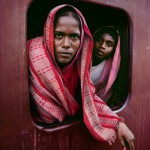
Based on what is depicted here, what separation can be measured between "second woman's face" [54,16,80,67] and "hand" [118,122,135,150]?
537mm

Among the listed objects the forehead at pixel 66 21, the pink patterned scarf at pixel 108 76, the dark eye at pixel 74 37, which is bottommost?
the pink patterned scarf at pixel 108 76

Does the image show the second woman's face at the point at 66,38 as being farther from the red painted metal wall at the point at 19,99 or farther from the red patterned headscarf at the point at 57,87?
the red painted metal wall at the point at 19,99

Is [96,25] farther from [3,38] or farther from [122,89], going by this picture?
[3,38]

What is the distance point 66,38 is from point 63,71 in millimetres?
204

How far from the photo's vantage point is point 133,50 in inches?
58.8

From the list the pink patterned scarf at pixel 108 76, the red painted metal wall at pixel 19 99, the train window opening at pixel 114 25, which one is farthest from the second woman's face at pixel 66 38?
the pink patterned scarf at pixel 108 76

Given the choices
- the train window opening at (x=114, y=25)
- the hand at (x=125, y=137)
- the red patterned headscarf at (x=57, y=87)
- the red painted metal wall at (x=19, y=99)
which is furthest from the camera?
the train window opening at (x=114, y=25)

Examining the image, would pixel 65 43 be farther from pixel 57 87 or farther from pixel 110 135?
pixel 110 135

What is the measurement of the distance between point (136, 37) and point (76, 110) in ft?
2.40

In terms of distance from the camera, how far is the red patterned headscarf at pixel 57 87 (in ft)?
3.34

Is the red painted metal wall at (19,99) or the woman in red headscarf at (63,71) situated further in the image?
the woman in red headscarf at (63,71)

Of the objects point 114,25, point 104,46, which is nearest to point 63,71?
point 104,46

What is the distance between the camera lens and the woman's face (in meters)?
1.48

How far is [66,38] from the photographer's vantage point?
107 cm
